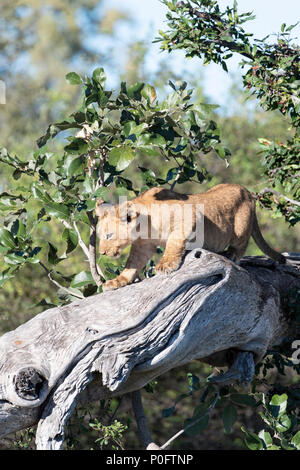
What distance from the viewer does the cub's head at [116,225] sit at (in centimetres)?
427

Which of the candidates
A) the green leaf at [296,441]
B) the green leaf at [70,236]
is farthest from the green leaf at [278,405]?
the green leaf at [70,236]

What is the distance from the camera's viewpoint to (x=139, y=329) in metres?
3.65

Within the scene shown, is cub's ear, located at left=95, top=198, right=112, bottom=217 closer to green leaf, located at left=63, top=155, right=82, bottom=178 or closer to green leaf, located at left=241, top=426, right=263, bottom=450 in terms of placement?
green leaf, located at left=63, top=155, right=82, bottom=178

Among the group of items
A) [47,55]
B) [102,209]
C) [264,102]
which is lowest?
[102,209]

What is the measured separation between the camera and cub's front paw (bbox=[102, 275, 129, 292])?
416 cm

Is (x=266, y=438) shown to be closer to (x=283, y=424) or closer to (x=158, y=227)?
(x=283, y=424)

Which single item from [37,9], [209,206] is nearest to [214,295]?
[209,206]

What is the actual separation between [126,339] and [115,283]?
656 mm

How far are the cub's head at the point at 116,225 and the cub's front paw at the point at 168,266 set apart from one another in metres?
0.38

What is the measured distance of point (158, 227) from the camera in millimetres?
4297

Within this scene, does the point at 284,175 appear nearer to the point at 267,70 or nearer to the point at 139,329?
the point at 267,70

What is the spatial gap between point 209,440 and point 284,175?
18.3 feet

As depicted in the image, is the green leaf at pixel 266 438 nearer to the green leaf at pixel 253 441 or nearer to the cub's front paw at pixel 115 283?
the green leaf at pixel 253 441

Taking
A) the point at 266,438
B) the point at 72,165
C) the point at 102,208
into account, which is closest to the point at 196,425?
the point at 266,438
